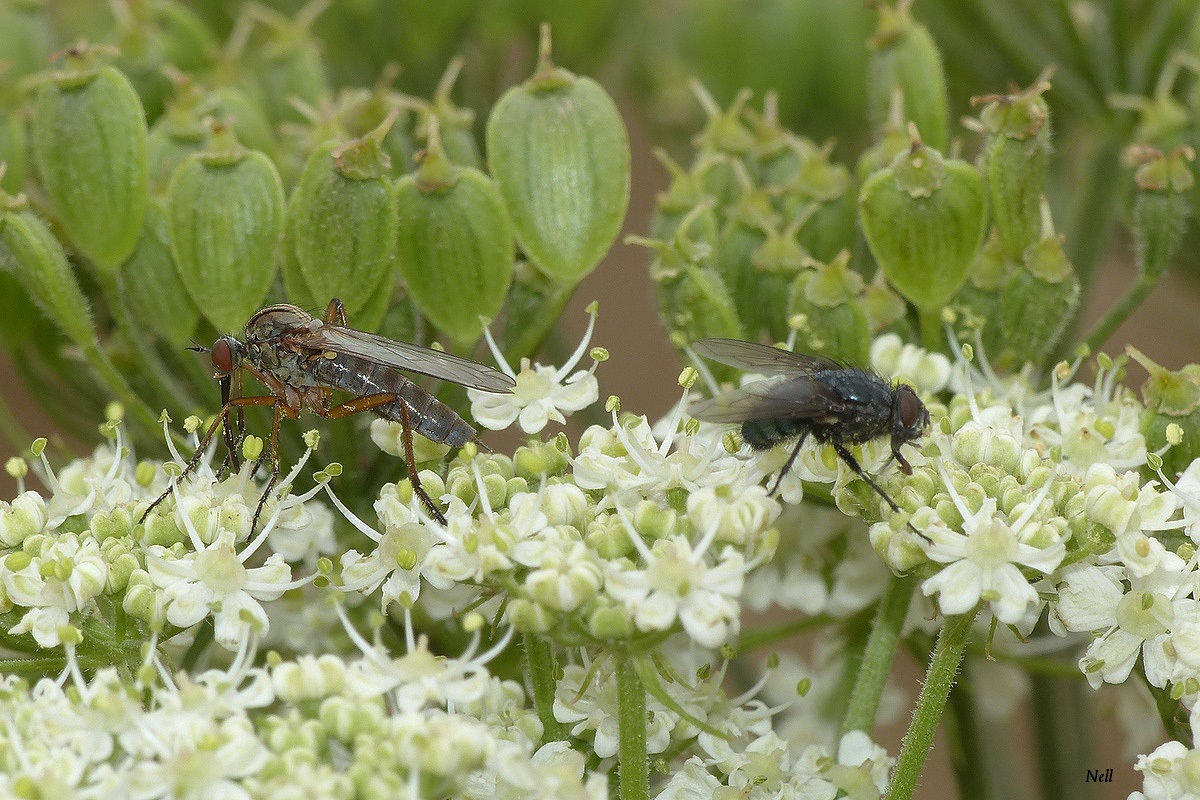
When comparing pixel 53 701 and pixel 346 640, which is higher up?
pixel 53 701

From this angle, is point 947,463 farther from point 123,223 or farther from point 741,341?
point 123,223

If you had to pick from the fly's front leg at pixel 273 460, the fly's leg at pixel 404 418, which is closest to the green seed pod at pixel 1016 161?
the fly's leg at pixel 404 418

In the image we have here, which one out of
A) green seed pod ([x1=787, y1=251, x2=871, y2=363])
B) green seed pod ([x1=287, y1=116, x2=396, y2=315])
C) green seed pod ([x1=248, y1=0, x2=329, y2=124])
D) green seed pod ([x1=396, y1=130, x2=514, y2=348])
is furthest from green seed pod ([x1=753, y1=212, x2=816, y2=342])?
green seed pod ([x1=248, y1=0, x2=329, y2=124])

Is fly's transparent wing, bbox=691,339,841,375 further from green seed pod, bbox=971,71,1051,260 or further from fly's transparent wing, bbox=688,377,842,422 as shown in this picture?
green seed pod, bbox=971,71,1051,260

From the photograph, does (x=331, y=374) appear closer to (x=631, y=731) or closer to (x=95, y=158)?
(x=95, y=158)

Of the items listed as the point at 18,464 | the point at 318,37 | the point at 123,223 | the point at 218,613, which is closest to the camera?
the point at 218,613

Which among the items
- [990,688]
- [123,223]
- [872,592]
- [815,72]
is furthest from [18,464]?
[815,72]
